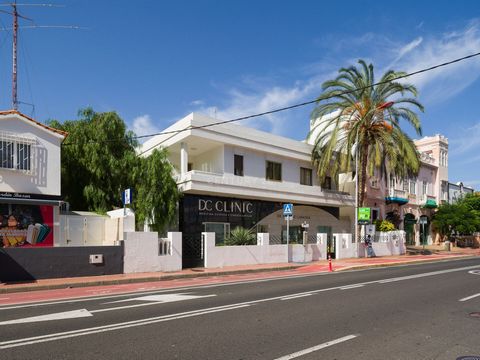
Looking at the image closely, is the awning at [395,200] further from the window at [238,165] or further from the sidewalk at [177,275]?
the window at [238,165]

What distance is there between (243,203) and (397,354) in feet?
67.4

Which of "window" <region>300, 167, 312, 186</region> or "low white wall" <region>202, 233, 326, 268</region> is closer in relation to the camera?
"low white wall" <region>202, 233, 326, 268</region>

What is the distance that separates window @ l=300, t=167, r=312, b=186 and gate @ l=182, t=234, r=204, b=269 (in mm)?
11343

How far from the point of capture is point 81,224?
18.8 meters

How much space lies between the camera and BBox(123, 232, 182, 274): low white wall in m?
17.3

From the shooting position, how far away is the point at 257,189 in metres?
25.4

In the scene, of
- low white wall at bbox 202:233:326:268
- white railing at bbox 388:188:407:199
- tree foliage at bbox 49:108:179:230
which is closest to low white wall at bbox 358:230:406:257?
low white wall at bbox 202:233:326:268

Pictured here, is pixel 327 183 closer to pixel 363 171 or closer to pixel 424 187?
pixel 363 171

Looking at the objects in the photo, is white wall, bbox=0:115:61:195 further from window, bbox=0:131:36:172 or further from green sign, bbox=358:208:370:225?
green sign, bbox=358:208:370:225

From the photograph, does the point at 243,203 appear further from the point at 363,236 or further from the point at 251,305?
the point at 251,305

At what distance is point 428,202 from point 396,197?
6996 mm

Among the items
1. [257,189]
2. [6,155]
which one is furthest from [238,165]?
[6,155]

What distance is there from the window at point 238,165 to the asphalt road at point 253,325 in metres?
13.8

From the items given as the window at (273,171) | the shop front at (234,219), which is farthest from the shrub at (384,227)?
the window at (273,171)
